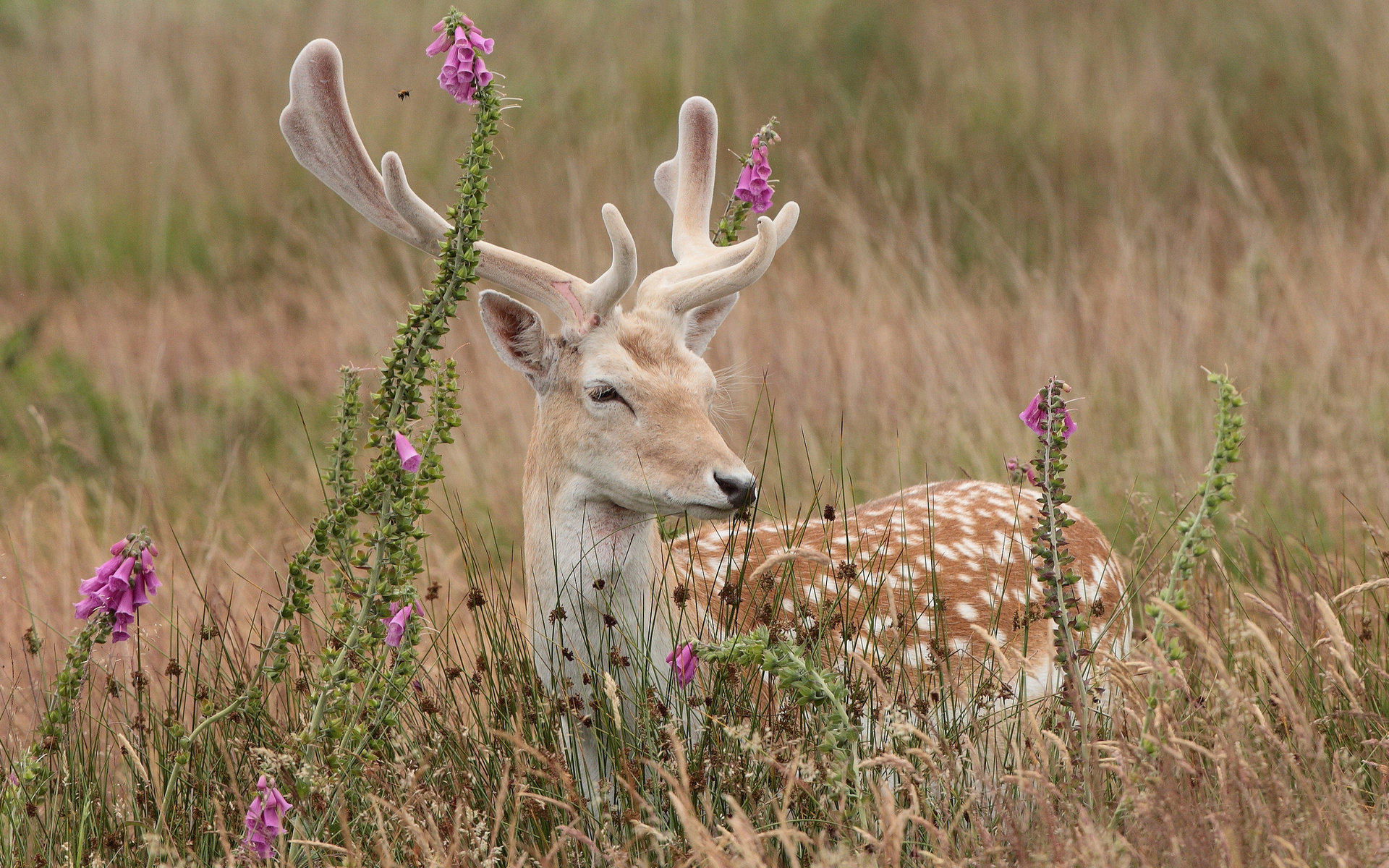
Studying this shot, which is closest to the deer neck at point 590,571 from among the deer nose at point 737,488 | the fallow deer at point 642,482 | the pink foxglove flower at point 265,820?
the fallow deer at point 642,482

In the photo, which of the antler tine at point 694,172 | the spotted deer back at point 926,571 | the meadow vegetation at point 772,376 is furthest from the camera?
the antler tine at point 694,172

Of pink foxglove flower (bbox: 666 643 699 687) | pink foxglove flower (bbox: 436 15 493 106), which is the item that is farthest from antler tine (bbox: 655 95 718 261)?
pink foxglove flower (bbox: 666 643 699 687)

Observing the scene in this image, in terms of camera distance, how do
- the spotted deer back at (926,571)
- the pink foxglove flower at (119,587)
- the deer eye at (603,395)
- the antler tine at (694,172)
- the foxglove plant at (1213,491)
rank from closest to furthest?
the foxglove plant at (1213,491) → the pink foxglove flower at (119,587) → the deer eye at (603,395) → the spotted deer back at (926,571) → the antler tine at (694,172)

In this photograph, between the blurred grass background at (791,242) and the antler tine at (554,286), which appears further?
the blurred grass background at (791,242)

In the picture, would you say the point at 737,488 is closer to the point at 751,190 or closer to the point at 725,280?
the point at 725,280

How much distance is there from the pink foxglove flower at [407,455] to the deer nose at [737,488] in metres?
0.69

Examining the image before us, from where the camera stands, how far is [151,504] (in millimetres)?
5172

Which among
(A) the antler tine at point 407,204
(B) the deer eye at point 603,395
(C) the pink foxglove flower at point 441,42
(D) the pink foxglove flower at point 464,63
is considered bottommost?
(B) the deer eye at point 603,395

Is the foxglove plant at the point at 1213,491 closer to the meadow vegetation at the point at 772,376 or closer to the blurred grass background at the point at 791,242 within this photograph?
the meadow vegetation at the point at 772,376

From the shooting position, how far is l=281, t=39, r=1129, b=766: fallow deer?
3.05 metres

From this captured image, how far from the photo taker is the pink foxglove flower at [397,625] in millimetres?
2753

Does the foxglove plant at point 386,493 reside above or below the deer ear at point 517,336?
below

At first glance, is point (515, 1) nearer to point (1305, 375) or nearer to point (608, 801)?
point (1305, 375)

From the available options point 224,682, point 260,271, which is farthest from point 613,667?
point 260,271
